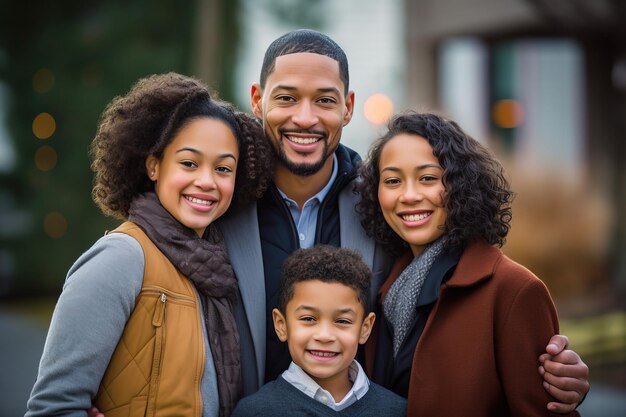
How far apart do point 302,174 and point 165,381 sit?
132 cm

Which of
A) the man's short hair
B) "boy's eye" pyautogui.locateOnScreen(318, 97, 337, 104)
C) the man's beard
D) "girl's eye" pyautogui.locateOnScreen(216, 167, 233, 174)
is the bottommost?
"girl's eye" pyautogui.locateOnScreen(216, 167, 233, 174)

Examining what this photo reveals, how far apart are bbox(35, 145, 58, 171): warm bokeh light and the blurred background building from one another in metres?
0.03

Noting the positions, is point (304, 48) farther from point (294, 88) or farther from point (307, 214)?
point (307, 214)

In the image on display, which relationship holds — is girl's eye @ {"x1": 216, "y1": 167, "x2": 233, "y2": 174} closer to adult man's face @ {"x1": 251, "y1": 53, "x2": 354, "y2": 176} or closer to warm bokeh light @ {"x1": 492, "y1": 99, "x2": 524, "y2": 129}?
adult man's face @ {"x1": 251, "y1": 53, "x2": 354, "y2": 176}

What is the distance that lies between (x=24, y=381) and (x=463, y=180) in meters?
6.41

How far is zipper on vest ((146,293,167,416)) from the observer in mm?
2781

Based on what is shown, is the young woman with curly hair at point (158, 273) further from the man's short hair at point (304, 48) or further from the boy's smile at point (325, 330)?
the man's short hair at point (304, 48)

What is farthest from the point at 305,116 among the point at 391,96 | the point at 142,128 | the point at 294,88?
the point at 391,96

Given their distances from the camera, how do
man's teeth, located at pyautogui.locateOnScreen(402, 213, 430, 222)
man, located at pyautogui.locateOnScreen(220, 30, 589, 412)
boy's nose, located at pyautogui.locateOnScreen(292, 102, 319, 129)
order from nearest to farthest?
man's teeth, located at pyautogui.locateOnScreen(402, 213, 430, 222), man, located at pyautogui.locateOnScreen(220, 30, 589, 412), boy's nose, located at pyautogui.locateOnScreen(292, 102, 319, 129)

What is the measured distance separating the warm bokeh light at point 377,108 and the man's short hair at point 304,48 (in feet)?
28.8

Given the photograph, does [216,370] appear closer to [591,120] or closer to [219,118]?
[219,118]

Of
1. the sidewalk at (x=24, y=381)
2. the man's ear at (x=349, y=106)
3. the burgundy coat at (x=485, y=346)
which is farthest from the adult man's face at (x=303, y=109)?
the sidewalk at (x=24, y=381)

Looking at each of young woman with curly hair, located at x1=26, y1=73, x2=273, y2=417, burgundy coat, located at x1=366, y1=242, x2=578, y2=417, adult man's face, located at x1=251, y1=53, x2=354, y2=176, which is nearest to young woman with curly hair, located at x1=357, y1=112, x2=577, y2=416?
burgundy coat, located at x1=366, y1=242, x2=578, y2=417

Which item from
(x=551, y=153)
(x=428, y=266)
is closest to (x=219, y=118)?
(x=428, y=266)
